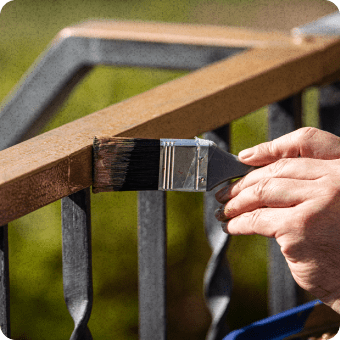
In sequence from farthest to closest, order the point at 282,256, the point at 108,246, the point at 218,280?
the point at 108,246, the point at 282,256, the point at 218,280

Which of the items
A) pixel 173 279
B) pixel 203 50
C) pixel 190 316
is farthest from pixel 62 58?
pixel 190 316

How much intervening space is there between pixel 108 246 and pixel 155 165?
1.99m

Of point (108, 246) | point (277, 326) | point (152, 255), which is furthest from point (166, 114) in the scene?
point (108, 246)

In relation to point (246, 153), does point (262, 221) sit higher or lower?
lower

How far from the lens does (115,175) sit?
0.80m

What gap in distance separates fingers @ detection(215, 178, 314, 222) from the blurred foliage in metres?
1.89

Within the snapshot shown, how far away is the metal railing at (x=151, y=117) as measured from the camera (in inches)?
29.6

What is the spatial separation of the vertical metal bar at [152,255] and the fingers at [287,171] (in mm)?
222

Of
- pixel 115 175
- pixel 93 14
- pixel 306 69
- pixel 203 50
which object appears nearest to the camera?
pixel 115 175

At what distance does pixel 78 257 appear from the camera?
34.7 inches

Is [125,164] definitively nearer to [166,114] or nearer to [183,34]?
[166,114]

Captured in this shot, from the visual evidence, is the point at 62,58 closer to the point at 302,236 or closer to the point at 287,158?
the point at 287,158

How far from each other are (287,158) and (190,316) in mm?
2439

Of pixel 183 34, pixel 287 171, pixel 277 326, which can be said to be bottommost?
pixel 277 326
